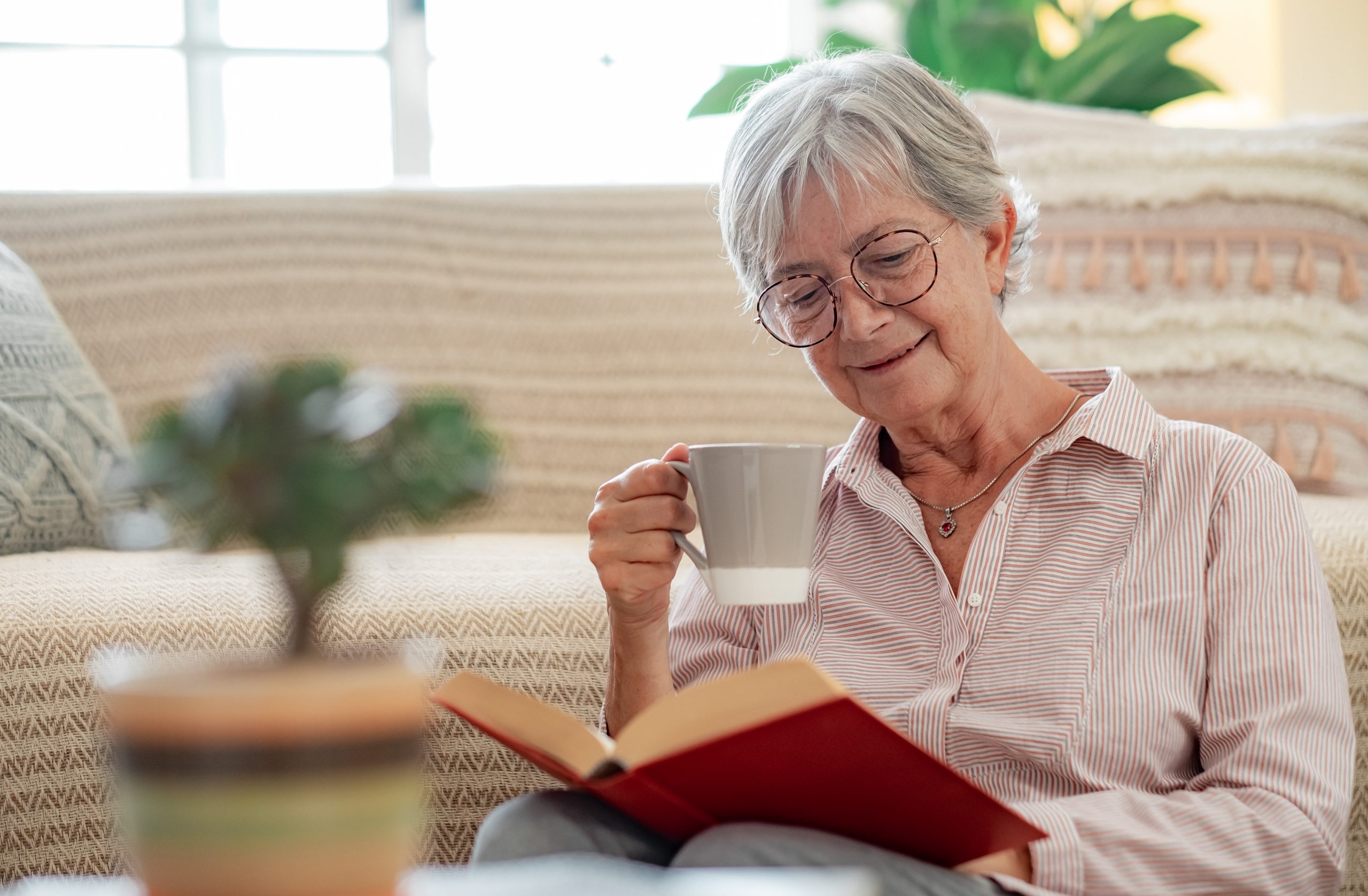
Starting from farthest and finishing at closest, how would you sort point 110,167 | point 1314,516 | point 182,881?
point 110,167
point 1314,516
point 182,881

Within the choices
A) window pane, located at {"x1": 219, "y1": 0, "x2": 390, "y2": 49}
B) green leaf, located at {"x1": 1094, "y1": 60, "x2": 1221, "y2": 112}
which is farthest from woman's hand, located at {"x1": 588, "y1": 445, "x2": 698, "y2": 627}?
window pane, located at {"x1": 219, "y1": 0, "x2": 390, "y2": 49}

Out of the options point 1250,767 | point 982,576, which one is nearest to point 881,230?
point 982,576

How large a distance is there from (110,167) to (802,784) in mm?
2606

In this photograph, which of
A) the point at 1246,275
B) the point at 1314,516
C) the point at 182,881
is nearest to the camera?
the point at 182,881

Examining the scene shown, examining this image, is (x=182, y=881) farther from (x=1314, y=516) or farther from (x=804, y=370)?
(x=804, y=370)

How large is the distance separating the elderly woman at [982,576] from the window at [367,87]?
5.86 ft

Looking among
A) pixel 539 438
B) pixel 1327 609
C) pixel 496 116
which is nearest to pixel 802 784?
pixel 1327 609

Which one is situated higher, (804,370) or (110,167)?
(110,167)

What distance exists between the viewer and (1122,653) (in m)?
0.92

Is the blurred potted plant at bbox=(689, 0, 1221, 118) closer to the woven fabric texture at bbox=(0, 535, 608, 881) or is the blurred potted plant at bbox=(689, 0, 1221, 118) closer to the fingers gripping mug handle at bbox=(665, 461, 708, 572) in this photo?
the woven fabric texture at bbox=(0, 535, 608, 881)

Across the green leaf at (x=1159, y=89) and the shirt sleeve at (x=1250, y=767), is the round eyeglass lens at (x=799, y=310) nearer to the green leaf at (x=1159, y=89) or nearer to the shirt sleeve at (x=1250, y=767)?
the shirt sleeve at (x=1250, y=767)

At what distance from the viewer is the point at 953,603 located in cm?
98

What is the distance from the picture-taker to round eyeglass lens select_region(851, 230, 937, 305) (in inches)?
41.3

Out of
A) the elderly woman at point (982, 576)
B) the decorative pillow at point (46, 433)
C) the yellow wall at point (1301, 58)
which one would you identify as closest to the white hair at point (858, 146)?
the elderly woman at point (982, 576)
